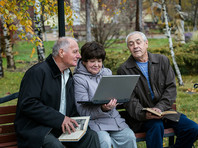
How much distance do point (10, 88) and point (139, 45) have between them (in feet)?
17.7

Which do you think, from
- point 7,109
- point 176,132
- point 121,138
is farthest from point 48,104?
point 176,132

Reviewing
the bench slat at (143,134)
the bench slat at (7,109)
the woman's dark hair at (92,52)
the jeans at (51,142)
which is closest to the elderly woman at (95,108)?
the woman's dark hair at (92,52)

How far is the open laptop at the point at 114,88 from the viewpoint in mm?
2696

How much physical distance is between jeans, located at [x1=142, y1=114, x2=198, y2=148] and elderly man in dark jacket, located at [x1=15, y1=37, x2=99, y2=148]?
672mm

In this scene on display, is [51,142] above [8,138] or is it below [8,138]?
above

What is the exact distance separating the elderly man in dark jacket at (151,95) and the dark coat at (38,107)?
3.19ft

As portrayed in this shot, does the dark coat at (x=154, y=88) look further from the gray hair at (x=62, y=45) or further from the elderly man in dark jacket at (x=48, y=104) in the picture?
the gray hair at (x=62, y=45)

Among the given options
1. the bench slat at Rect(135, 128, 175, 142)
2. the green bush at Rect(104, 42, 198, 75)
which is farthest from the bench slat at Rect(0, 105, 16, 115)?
the green bush at Rect(104, 42, 198, 75)

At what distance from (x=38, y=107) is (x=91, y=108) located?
0.64 metres

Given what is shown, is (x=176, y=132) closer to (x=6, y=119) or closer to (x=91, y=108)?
(x=91, y=108)

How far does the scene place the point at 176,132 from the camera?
133 inches

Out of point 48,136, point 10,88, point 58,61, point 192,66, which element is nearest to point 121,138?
point 48,136

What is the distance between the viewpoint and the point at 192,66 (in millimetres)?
9352

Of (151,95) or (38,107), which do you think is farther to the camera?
(151,95)
